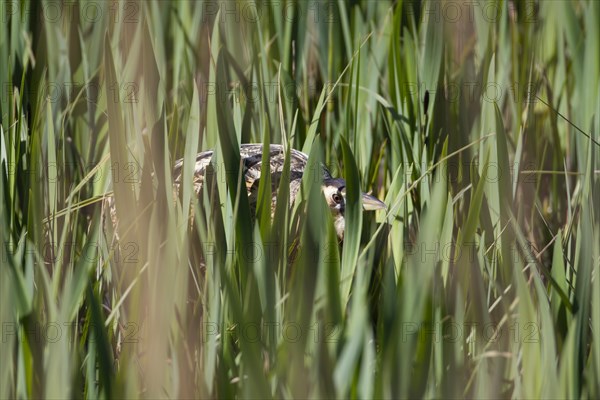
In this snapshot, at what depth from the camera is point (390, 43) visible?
1892 millimetres

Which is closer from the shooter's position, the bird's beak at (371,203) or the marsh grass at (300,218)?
the marsh grass at (300,218)

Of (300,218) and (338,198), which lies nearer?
(300,218)

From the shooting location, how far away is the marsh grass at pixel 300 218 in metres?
1.07

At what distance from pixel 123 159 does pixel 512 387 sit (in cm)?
66

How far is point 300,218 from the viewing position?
146cm

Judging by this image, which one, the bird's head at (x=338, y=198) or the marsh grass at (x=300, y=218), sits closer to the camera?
the marsh grass at (x=300, y=218)

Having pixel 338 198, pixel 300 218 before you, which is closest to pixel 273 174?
pixel 338 198

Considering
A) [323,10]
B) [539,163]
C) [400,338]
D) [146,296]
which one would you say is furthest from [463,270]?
[323,10]

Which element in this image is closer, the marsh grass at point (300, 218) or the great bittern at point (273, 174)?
the marsh grass at point (300, 218)

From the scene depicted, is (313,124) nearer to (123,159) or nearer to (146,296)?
(123,159)

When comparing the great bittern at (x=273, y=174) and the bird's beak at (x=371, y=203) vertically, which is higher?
the great bittern at (x=273, y=174)

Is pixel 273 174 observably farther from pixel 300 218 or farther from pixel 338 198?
pixel 300 218

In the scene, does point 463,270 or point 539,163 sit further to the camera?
point 539,163

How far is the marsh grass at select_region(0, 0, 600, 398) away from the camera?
1072mm
